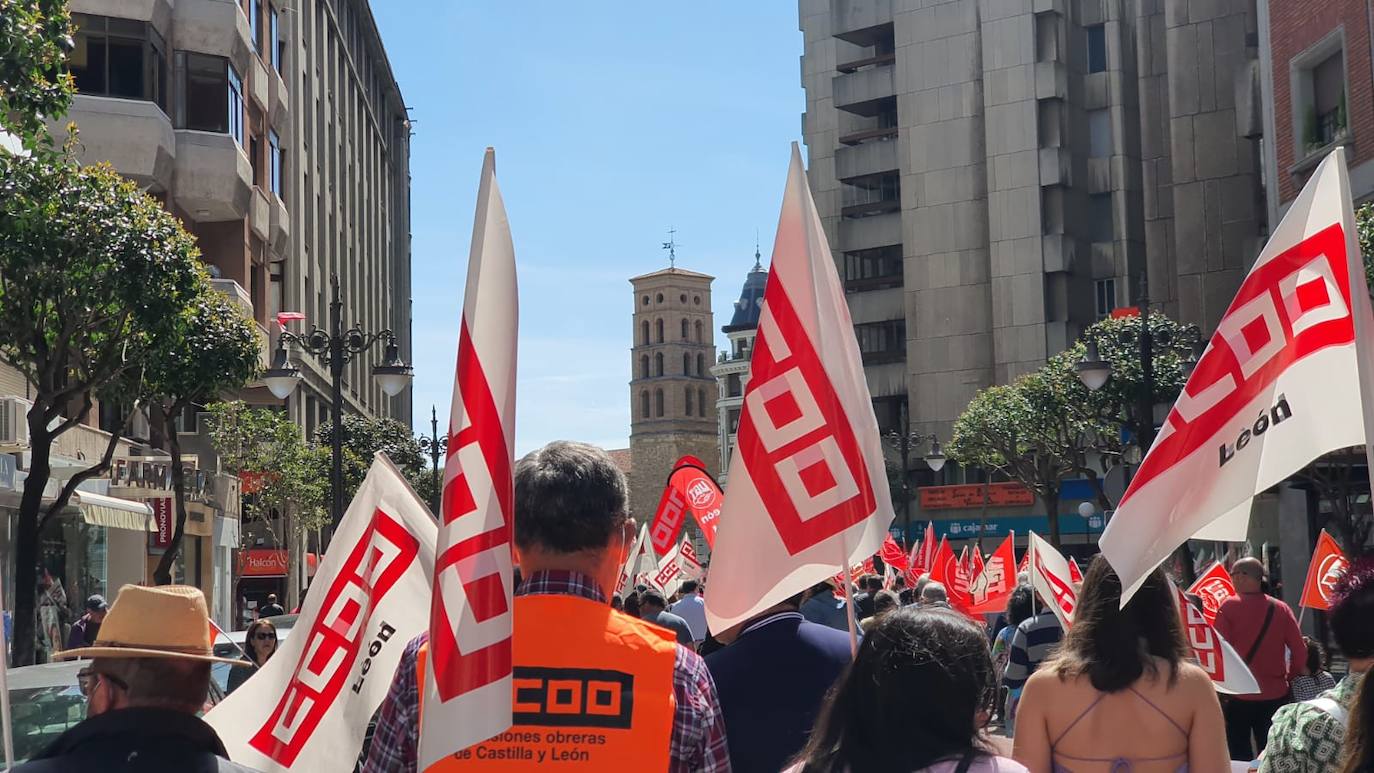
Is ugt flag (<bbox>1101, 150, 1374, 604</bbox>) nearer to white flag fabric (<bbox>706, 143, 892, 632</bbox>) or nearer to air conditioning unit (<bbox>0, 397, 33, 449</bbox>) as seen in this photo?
white flag fabric (<bbox>706, 143, 892, 632</bbox>)

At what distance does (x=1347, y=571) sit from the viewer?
4441 millimetres

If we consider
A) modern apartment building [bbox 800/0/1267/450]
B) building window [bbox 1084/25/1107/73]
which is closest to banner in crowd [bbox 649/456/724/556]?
modern apartment building [bbox 800/0/1267/450]

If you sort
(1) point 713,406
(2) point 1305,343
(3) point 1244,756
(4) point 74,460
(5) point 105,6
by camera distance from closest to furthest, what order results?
(2) point 1305,343 → (3) point 1244,756 → (4) point 74,460 → (5) point 105,6 → (1) point 713,406

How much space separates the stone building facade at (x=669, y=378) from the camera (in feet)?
505

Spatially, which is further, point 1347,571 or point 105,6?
point 105,6

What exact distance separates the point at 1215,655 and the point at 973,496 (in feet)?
186

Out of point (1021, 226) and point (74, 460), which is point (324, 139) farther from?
point (74, 460)

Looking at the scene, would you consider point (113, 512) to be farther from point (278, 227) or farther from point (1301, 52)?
point (1301, 52)

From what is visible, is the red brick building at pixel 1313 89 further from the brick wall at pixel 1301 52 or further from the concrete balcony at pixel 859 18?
the concrete balcony at pixel 859 18

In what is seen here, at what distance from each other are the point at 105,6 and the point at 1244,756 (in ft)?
86.4

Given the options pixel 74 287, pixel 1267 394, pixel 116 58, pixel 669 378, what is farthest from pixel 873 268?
pixel 669 378

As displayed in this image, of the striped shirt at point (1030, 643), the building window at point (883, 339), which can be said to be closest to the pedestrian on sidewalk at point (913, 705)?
the striped shirt at point (1030, 643)

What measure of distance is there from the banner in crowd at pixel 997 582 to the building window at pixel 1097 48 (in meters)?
47.6

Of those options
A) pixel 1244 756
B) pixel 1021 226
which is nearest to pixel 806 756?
pixel 1244 756
